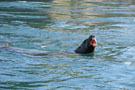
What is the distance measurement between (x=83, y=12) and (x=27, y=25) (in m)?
6.38

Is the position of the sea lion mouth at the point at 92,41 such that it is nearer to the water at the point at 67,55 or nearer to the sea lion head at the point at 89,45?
the sea lion head at the point at 89,45

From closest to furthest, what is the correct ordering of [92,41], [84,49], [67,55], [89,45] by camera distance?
[92,41], [89,45], [67,55], [84,49]

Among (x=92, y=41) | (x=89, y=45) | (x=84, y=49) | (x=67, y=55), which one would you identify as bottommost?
(x=67, y=55)

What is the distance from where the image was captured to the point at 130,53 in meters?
10.4

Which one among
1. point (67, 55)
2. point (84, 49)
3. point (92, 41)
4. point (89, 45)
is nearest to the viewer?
point (92, 41)

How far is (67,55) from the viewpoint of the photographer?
9992mm

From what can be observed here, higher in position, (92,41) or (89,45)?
(92,41)

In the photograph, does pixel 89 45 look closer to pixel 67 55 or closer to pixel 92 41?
pixel 92 41

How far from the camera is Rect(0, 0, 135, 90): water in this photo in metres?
7.12

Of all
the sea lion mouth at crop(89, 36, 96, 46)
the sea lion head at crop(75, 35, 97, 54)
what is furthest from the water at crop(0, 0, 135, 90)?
the sea lion mouth at crop(89, 36, 96, 46)

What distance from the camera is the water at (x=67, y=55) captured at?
7.12 m

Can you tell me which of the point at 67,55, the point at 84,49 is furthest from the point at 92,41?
the point at 67,55

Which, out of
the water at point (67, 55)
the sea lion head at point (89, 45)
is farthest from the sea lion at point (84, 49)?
the water at point (67, 55)

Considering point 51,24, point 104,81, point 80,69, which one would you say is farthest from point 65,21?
point 104,81
